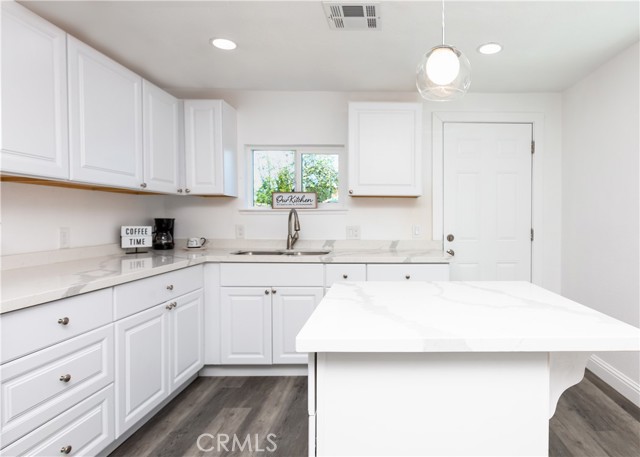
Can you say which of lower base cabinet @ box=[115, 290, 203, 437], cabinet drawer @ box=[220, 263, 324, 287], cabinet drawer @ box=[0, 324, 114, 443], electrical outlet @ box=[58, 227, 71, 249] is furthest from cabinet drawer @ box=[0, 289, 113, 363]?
cabinet drawer @ box=[220, 263, 324, 287]

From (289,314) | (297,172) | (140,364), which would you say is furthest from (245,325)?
(297,172)

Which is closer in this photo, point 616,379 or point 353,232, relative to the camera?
point 616,379

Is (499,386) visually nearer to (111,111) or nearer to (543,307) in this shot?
(543,307)

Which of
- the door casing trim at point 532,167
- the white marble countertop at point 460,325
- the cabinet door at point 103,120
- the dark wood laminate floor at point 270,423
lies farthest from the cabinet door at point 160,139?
the door casing trim at point 532,167

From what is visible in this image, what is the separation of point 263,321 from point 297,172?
1.39m

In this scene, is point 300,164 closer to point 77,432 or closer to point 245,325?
point 245,325

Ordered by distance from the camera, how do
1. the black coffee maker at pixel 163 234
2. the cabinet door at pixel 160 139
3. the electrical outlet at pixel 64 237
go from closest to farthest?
1. the electrical outlet at pixel 64 237
2. the cabinet door at pixel 160 139
3. the black coffee maker at pixel 163 234

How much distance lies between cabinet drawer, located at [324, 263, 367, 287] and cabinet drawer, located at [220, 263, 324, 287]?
0.05 metres

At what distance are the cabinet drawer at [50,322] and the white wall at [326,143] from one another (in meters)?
1.58

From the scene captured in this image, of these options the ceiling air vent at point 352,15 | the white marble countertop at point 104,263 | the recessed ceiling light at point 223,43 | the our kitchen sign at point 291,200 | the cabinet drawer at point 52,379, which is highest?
the recessed ceiling light at point 223,43

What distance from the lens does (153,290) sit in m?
1.83

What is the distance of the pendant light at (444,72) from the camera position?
1.19 meters

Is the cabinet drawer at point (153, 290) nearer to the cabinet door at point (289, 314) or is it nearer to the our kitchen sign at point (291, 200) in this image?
the cabinet door at point (289, 314)

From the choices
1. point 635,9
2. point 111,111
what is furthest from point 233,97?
point 635,9
